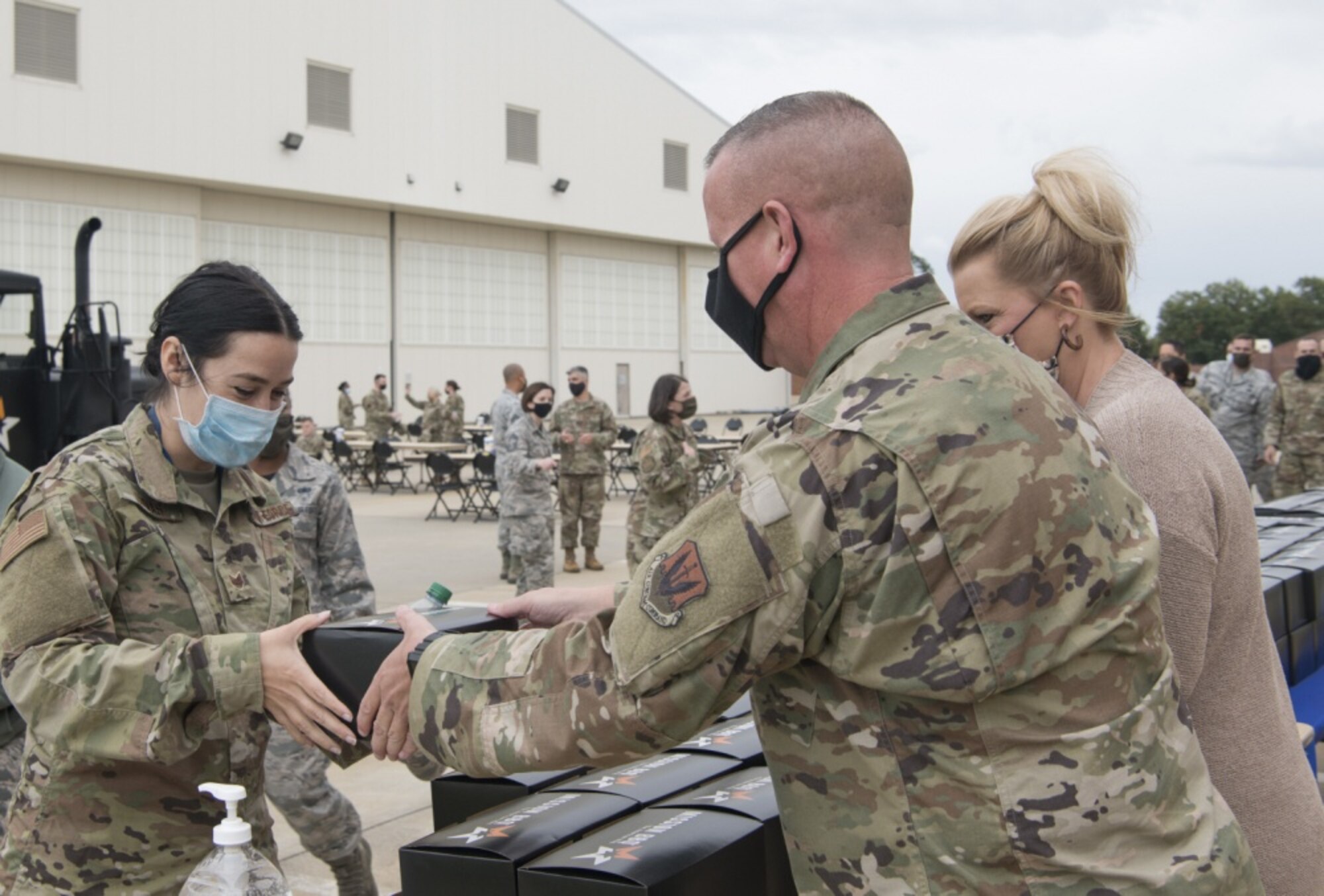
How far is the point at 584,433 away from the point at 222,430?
9927 mm

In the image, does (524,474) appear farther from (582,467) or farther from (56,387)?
(56,387)

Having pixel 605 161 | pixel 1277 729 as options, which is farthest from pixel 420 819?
pixel 605 161

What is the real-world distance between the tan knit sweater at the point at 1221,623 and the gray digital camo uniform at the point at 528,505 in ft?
27.4

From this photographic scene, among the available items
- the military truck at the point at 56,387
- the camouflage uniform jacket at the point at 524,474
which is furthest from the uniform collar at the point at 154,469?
the military truck at the point at 56,387

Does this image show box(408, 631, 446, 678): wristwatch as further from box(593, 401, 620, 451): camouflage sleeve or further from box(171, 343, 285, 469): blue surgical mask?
box(593, 401, 620, 451): camouflage sleeve

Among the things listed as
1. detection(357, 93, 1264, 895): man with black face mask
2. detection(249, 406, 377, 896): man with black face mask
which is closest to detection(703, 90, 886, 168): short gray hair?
detection(357, 93, 1264, 895): man with black face mask

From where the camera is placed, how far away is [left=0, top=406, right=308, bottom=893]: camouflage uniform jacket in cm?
208

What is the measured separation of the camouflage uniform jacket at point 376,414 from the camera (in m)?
22.8

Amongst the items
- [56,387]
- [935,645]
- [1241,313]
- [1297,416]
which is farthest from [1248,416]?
[1241,313]

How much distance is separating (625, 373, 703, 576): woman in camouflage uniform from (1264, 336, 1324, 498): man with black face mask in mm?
5576

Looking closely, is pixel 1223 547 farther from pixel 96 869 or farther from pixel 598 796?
pixel 96 869

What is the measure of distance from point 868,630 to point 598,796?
87 cm

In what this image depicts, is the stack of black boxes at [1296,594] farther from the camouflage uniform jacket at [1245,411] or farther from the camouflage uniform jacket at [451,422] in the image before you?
the camouflage uniform jacket at [451,422]

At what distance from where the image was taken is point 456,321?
99.0ft
